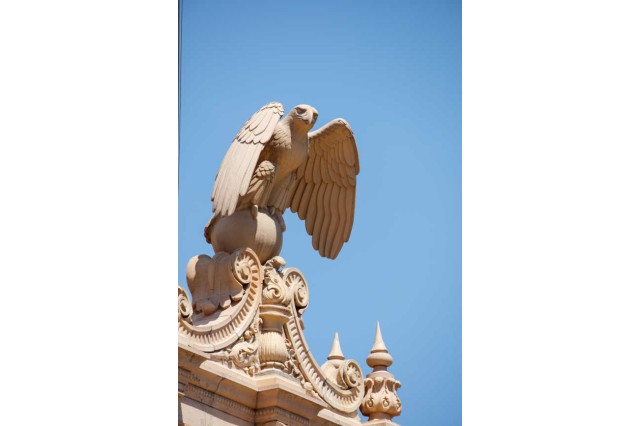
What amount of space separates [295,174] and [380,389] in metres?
3.27

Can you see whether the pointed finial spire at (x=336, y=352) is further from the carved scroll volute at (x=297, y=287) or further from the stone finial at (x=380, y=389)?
the carved scroll volute at (x=297, y=287)

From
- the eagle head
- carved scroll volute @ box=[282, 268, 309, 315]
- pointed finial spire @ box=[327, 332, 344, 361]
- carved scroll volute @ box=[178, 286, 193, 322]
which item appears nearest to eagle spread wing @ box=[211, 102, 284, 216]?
the eagle head

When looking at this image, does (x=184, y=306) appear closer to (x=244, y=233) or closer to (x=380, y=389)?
(x=244, y=233)

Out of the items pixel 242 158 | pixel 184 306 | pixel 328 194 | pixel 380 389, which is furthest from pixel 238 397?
pixel 328 194

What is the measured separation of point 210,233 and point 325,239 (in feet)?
8.06

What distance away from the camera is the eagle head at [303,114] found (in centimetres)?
1527

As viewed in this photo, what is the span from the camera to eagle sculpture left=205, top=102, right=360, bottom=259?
1472cm

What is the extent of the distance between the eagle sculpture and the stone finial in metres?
1.58

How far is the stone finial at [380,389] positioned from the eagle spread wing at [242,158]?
3763 mm

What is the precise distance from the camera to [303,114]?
15.3 m

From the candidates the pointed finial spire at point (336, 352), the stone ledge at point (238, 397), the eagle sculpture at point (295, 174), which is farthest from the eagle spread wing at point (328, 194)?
the stone ledge at point (238, 397)
